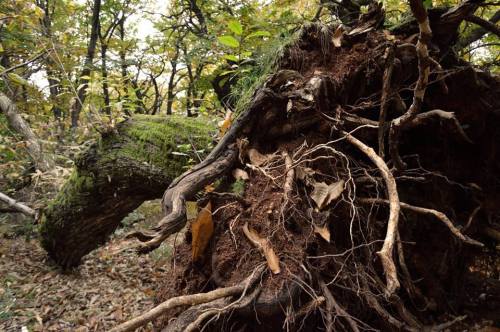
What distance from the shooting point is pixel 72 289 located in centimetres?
394

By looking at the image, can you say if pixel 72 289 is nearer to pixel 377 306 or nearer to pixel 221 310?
pixel 221 310

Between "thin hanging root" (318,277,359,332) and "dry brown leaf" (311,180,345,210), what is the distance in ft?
1.45

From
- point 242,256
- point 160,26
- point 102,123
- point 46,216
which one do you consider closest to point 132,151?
point 102,123

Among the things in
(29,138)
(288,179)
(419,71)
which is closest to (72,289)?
(29,138)

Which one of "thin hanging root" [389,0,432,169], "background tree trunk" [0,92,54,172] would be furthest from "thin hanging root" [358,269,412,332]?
"background tree trunk" [0,92,54,172]

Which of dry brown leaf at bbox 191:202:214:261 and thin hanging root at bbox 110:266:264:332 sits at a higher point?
dry brown leaf at bbox 191:202:214:261

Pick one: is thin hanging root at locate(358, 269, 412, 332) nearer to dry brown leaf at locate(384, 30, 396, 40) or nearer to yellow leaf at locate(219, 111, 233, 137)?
yellow leaf at locate(219, 111, 233, 137)

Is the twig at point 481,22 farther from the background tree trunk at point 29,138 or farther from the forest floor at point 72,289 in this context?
the background tree trunk at point 29,138

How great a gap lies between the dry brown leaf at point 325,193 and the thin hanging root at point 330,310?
17.4 inches

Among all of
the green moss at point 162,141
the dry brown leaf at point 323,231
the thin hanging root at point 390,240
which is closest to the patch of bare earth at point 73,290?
the green moss at point 162,141

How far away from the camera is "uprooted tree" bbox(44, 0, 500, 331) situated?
5.64ft

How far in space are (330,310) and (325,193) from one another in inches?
24.9

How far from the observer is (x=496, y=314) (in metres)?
3.15

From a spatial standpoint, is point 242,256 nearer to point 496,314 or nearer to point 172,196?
point 172,196
